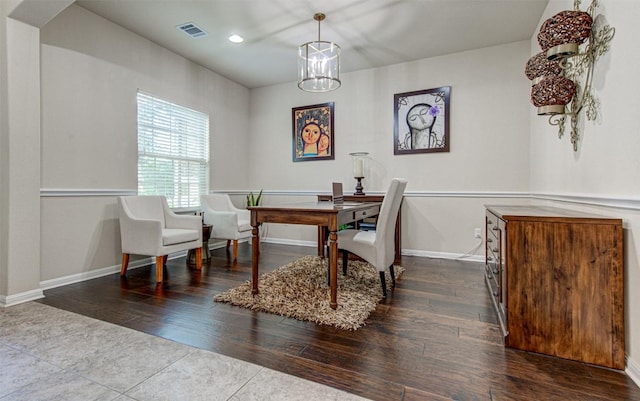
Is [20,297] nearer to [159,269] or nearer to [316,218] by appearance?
[159,269]

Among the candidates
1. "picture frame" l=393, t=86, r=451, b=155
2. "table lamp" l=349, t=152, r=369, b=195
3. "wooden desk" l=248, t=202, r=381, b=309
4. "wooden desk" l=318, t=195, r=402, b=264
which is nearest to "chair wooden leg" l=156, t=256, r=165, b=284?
"wooden desk" l=248, t=202, r=381, b=309

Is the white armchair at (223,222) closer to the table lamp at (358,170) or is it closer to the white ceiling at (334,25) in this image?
the table lamp at (358,170)

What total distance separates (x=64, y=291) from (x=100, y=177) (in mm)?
1145

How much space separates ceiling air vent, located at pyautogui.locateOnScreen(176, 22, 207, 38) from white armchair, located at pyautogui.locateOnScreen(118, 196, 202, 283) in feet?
6.20

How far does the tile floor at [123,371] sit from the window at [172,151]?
2127 millimetres

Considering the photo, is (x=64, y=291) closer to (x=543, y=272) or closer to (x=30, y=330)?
(x=30, y=330)

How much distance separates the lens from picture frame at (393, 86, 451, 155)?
154 inches

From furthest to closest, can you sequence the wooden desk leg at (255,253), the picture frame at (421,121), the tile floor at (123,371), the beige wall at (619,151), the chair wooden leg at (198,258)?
1. the picture frame at (421,121)
2. the chair wooden leg at (198,258)
3. the wooden desk leg at (255,253)
4. the beige wall at (619,151)
5. the tile floor at (123,371)

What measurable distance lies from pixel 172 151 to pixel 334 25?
253cm

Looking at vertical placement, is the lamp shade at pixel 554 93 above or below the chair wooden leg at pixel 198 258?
above

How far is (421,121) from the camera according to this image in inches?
159

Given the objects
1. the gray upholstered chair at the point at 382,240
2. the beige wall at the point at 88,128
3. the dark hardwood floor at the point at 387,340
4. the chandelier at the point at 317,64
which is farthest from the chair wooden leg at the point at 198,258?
the chandelier at the point at 317,64

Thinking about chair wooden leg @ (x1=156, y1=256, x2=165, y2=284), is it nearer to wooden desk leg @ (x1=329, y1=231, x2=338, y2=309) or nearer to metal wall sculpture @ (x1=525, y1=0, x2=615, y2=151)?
wooden desk leg @ (x1=329, y1=231, x2=338, y2=309)

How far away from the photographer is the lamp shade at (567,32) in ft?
5.68
